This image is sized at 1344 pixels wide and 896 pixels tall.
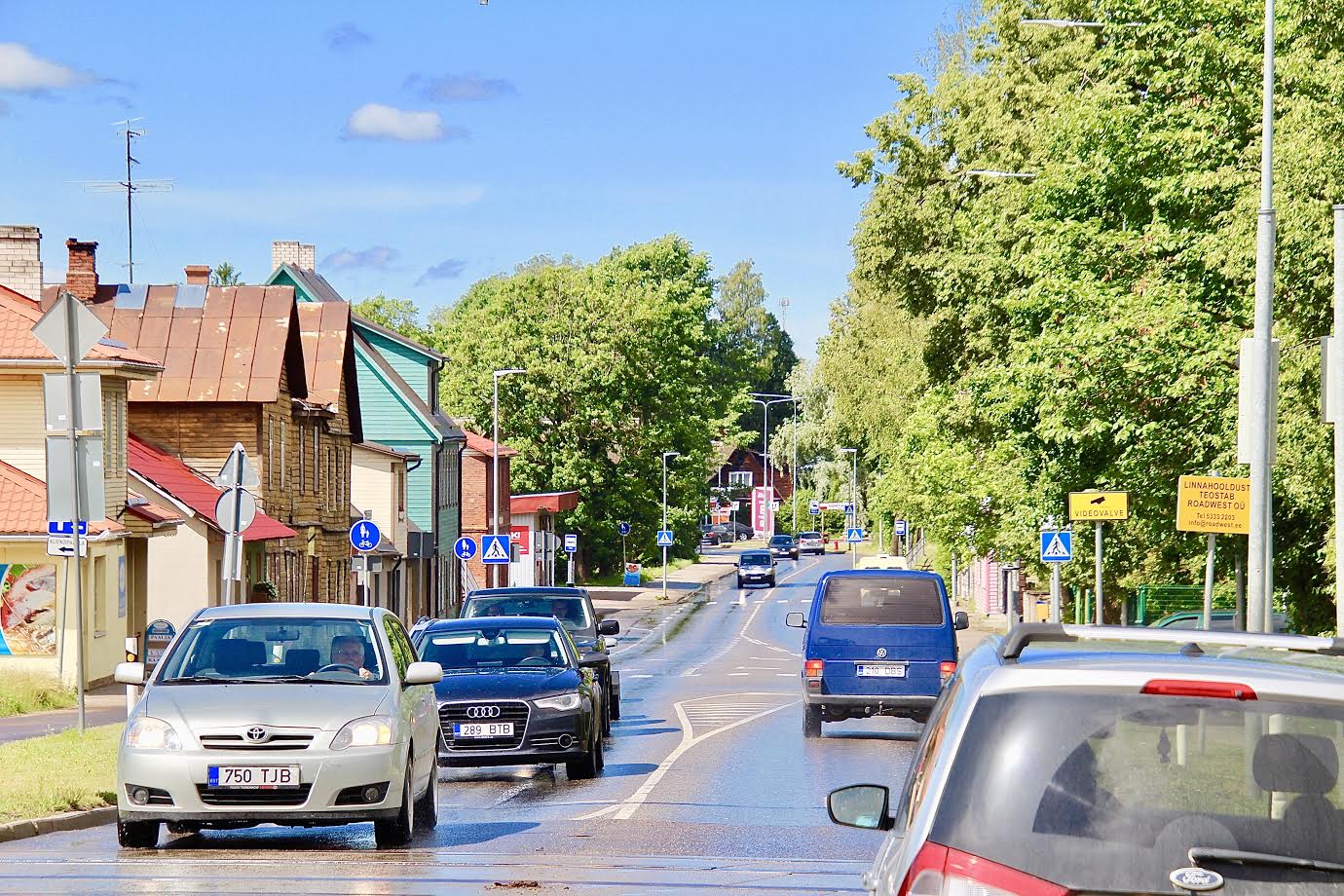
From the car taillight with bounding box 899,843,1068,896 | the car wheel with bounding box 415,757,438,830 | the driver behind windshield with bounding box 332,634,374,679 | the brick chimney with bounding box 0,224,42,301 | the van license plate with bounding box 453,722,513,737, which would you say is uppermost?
the brick chimney with bounding box 0,224,42,301

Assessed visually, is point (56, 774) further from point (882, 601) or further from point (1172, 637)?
point (1172, 637)

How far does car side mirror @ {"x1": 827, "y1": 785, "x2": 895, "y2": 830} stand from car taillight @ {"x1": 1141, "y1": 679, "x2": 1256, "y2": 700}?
1.56 m

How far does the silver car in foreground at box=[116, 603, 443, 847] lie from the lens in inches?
491

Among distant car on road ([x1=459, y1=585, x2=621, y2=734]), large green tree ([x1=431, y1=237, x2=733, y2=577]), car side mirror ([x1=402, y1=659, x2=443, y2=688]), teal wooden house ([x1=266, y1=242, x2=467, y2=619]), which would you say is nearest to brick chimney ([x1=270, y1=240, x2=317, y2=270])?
teal wooden house ([x1=266, y1=242, x2=467, y2=619])

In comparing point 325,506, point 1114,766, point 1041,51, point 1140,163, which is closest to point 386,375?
point 325,506

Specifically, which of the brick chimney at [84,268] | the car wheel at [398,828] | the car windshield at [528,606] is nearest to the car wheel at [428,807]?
the car wheel at [398,828]

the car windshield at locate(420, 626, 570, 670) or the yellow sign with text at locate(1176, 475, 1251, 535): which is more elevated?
the yellow sign with text at locate(1176, 475, 1251, 535)

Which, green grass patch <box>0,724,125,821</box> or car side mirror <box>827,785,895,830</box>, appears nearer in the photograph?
car side mirror <box>827,785,895,830</box>

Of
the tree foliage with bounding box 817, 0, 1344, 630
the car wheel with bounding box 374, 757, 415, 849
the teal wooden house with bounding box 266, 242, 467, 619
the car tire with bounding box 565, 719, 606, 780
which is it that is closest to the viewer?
the car wheel with bounding box 374, 757, 415, 849

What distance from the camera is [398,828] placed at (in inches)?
516

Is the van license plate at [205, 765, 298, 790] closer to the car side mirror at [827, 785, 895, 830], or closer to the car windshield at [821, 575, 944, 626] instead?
the car side mirror at [827, 785, 895, 830]

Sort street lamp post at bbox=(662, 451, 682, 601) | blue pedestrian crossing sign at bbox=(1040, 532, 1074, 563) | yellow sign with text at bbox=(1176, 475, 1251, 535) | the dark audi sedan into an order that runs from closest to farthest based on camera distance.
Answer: the dark audi sedan, yellow sign with text at bbox=(1176, 475, 1251, 535), blue pedestrian crossing sign at bbox=(1040, 532, 1074, 563), street lamp post at bbox=(662, 451, 682, 601)

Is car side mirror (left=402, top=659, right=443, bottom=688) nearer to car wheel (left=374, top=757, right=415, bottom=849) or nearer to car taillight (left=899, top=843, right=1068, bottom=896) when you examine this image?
car wheel (left=374, top=757, right=415, bottom=849)

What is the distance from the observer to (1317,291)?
907 inches
